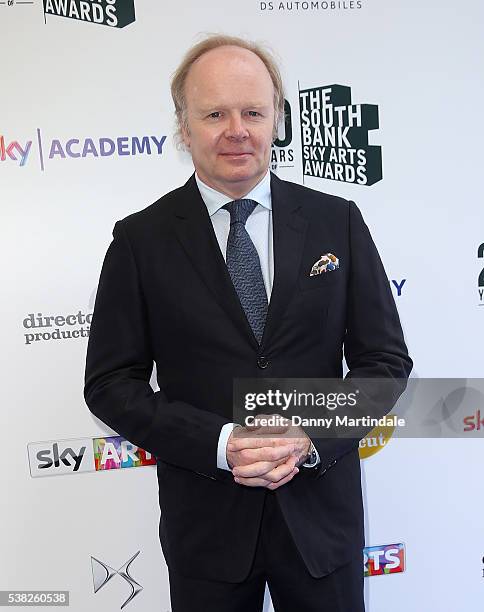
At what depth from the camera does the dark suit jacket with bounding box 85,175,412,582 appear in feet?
4.22

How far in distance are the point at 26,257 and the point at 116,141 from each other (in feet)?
1.44

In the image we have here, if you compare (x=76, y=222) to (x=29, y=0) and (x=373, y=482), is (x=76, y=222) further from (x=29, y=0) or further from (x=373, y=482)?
(x=373, y=482)

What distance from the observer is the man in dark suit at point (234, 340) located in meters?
1.29

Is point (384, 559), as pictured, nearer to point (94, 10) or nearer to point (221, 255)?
point (221, 255)

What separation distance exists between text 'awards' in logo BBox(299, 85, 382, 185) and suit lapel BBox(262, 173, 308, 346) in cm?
51

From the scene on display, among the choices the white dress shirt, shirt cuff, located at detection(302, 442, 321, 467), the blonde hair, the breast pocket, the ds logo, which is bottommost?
the ds logo

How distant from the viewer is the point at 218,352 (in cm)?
130

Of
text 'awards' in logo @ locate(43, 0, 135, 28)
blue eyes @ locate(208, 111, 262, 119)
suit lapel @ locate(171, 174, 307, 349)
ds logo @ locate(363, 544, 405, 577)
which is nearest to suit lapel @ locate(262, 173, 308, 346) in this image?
suit lapel @ locate(171, 174, 307, 349)

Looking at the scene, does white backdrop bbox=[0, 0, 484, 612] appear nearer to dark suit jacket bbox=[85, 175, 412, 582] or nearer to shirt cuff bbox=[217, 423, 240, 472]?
dark suit jacket bbox=[85, 175, 412, 582]

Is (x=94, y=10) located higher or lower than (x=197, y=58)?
higher

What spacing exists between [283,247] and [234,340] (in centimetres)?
23

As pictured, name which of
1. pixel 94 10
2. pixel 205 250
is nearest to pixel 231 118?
pixel 205 250

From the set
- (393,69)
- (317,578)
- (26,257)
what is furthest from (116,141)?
(317,578)

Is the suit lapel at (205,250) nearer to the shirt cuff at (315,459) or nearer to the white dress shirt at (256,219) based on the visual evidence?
the white dress shirt at (256,219)
